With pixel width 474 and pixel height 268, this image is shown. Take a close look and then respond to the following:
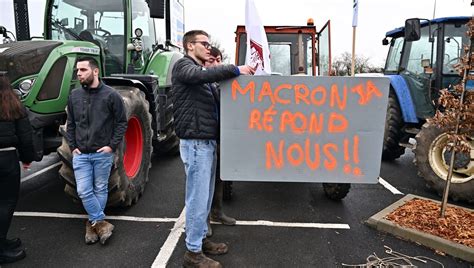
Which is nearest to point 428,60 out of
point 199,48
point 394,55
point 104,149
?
point 394,55

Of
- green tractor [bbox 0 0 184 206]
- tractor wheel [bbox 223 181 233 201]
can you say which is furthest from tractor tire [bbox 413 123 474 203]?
green tractor [bbox 0 0 184 206]

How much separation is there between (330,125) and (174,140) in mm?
4293

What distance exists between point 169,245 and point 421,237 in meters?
2.42

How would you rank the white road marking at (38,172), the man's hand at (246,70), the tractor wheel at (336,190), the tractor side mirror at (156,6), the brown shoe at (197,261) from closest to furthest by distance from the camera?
1. the man's hand at (246,70)
2. the brown shoe at (197,261)
3. the tractor wheel at (336,190)
4. the tractor side mirror at (156,6)
5. the white road marking at (38,172)

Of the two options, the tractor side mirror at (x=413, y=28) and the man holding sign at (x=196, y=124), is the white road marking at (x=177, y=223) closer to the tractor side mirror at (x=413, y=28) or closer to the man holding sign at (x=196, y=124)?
the man holding sign at (x=196, y=124)

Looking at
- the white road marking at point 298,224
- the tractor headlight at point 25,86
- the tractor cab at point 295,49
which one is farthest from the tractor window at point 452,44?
the tractor headlight at point 25,86

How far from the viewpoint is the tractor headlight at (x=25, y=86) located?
355cm

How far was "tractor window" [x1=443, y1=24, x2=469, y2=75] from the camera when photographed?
541 centimetres

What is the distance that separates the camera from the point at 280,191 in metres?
4.94

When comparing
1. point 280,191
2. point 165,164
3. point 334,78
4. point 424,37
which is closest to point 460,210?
point 280,191

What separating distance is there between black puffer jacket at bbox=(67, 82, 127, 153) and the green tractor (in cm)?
30

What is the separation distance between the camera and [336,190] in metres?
4.46

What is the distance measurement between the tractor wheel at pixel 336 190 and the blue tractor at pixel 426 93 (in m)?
1.24

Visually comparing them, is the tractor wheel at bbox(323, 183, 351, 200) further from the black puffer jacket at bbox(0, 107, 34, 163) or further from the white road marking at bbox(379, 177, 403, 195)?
the black puffer jacket at bbox(0, 107, 34, 163)
